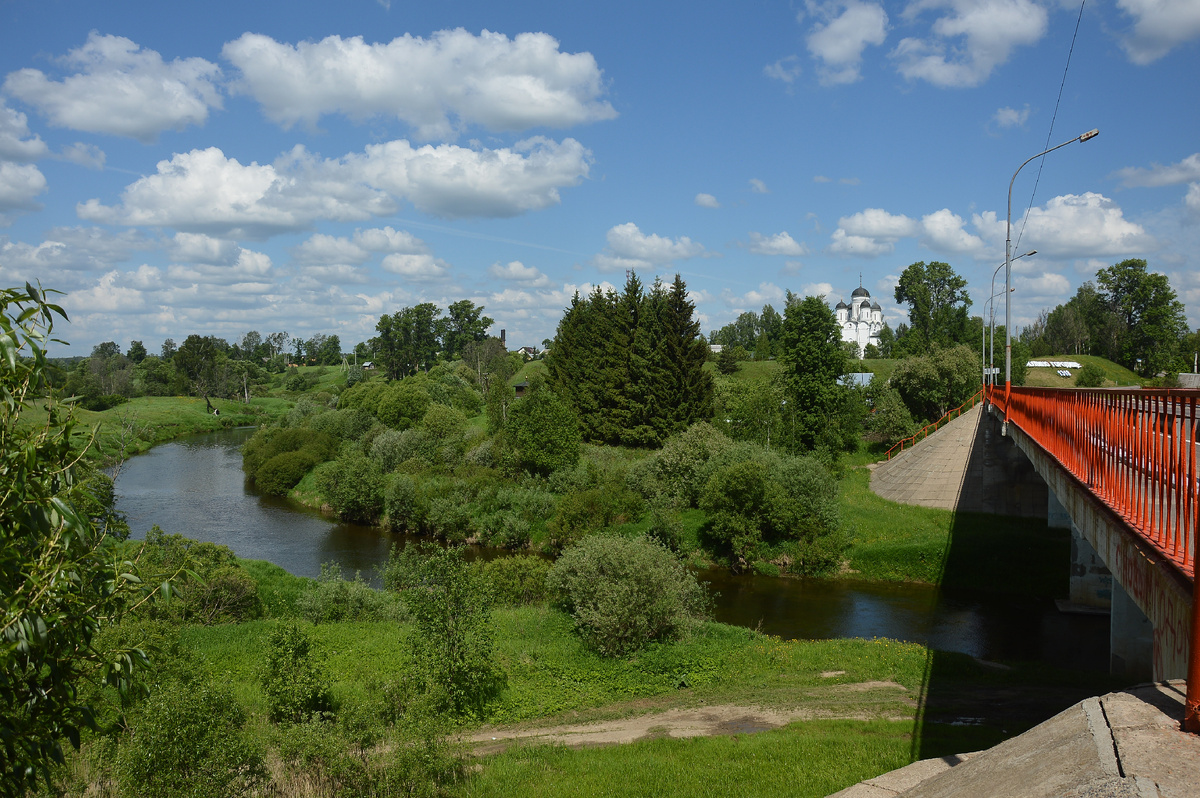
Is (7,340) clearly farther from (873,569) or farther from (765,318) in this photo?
(765,318)

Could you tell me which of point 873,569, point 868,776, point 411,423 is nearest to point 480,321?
point 411,423

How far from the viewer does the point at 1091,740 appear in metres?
4.96

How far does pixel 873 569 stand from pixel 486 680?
22.3 meters

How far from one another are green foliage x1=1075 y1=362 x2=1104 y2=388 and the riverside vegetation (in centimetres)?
2405

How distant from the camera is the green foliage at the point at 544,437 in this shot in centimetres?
4706

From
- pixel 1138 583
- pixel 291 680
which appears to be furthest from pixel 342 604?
pixel 1138 583

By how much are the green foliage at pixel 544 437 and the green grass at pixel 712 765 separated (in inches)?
1296

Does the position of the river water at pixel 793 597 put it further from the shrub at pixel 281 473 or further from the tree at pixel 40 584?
the tree at pixel 40 584

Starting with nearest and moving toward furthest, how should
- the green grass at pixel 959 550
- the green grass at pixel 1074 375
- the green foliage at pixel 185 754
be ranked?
1. the green foliage at pixel 185 754
2. the green grass at pixel 959 550
3. the green grass at pixel 1074 375

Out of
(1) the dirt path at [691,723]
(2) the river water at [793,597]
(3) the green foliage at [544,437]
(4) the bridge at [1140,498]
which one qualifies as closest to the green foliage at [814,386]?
(3) the green foliage at [544,437]

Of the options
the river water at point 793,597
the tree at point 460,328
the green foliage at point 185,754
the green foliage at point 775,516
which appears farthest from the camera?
the tree at point 460,328

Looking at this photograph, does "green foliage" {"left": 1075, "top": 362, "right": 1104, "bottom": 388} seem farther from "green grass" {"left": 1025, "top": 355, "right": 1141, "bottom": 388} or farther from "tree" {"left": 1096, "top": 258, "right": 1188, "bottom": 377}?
"tree" {"left": 1096, "top": 258, "right": 1188, "bottom": 377}

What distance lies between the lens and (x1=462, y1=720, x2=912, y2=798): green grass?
39.2 feet

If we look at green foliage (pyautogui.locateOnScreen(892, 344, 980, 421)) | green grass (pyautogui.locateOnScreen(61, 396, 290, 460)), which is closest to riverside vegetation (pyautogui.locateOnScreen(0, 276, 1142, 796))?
green foliage (pyautogui.locateOnScreen(892, 344, 980, 421))
